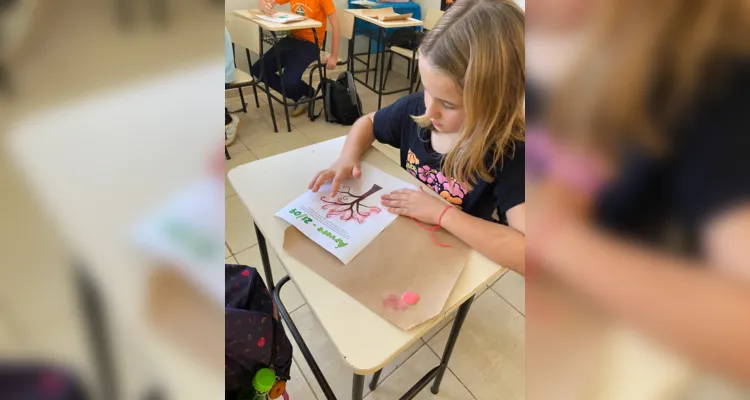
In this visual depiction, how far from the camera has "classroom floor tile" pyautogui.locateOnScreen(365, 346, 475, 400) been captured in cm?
142

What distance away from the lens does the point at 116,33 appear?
122 millimetres

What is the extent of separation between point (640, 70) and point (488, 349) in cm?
161

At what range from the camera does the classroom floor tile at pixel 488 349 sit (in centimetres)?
147

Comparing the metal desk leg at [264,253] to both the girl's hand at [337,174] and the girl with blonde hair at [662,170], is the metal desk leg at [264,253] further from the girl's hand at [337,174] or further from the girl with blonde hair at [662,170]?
the girl with blonde hair at [662,170]

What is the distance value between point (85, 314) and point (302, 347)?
3.68ft

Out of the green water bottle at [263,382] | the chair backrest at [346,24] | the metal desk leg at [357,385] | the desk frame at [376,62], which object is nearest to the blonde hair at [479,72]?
the metal desk leg at [357,385]

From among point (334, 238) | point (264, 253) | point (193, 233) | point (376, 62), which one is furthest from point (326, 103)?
point (193, 233)

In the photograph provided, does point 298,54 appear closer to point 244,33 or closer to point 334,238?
point 244,33

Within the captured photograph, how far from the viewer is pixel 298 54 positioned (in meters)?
3.13

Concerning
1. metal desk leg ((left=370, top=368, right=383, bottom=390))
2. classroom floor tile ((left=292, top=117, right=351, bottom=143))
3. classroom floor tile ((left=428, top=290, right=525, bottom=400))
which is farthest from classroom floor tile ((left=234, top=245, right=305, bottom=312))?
classroom floor tile ((left=292, top=117, right=351, bottom=143))

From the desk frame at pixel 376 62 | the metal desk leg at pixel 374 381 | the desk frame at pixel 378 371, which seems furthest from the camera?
the desk frame at pixel 376 62

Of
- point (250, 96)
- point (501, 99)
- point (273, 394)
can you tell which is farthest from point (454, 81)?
point (250, 96)

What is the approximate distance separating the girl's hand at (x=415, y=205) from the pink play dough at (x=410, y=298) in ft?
0.70

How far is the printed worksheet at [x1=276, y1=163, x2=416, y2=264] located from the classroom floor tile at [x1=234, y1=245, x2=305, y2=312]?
2.57 ft
